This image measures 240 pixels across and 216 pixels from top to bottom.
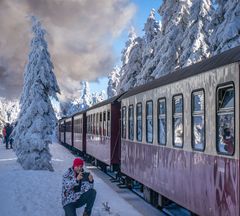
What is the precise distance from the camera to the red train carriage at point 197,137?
319 inches

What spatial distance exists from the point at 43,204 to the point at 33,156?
10.9 m

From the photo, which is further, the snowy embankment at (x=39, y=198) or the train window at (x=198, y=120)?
the snowy embankment at (x=39, y=198)

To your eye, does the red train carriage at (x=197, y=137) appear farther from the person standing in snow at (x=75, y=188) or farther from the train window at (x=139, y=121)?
the person standing in snow at (x=75, y=188)

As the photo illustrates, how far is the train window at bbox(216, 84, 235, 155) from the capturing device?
318 inches

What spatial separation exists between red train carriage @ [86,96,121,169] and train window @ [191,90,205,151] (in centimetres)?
1128

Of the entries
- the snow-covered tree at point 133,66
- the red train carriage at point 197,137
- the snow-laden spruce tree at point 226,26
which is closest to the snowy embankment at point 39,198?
the red train carriage at point 197,137

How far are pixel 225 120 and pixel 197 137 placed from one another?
146 cm

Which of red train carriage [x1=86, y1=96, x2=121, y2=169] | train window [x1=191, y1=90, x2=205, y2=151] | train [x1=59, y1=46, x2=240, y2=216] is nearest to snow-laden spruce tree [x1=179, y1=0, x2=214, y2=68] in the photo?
red train carriage [x1=86, y1=96, x2=121, y2=169]

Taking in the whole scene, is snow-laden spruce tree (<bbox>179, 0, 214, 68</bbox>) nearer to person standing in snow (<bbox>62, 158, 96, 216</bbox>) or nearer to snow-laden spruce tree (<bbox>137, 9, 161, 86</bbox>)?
snow-laden spruce tree (<bbox>137, 9, 161, 86</bbox>)

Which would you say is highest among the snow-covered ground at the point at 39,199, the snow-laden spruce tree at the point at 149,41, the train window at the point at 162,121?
the snow-laden spruce tree at the point at 149,41

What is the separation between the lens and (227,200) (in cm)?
812

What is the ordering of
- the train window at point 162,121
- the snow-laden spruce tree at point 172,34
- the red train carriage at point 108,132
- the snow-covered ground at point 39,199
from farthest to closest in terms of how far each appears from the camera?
the snow-laden spruce tree at point 172,34, the red train carriage at point 108,132, the snow-covered ground at point 39,199, the train window at point 162,121

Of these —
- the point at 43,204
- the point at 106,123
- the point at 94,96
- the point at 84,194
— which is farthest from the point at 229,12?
the point at 94,96

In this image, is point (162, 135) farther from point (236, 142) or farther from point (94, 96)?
point (94, 96)
